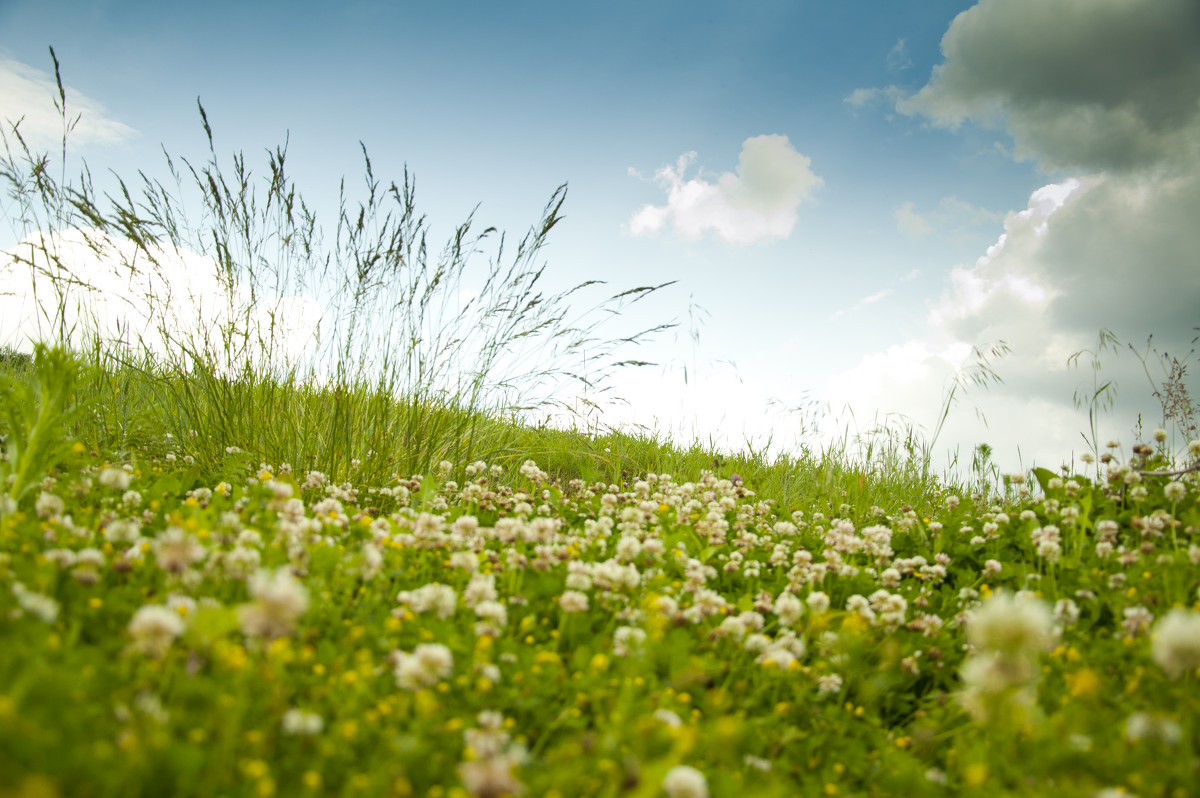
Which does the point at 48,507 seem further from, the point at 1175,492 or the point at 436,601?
the point at 1175,492

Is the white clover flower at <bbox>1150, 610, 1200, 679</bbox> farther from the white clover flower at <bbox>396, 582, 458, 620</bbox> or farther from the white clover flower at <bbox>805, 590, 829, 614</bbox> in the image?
the white clover flower at <bbox>396, 582, 458, 620</bbox>

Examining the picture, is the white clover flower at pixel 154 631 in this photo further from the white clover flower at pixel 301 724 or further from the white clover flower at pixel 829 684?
the white clover flower at pixel 829 684

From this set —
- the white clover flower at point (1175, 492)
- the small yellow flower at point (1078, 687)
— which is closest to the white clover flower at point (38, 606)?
the small yellow flower at point (1078, 687)

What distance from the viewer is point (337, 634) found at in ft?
6.85

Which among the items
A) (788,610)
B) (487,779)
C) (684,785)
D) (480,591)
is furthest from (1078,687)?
(480,591)

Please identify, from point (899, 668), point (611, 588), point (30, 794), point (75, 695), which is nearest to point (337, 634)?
point (75, 695)

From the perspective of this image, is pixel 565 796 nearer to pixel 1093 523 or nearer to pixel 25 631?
pixel 25 631

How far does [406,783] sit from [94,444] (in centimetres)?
483

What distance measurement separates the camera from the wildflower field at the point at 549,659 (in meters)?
1.35

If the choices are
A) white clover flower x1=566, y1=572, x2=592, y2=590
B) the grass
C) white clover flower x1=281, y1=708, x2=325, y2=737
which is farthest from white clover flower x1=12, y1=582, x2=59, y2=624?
white clover flower x1=566, y1=572, x2=592, y2=590

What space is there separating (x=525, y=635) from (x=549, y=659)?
0.34 m

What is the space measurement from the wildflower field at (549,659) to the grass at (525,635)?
11mm

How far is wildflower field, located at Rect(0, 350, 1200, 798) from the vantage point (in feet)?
4.44

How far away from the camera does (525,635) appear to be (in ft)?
7.92
